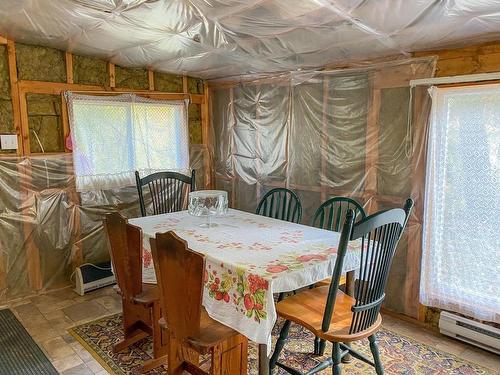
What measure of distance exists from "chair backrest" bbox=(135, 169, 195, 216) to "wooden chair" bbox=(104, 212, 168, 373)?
4.00 feet

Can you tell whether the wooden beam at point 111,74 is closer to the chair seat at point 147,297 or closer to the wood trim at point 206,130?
the wood trim at point 206,130

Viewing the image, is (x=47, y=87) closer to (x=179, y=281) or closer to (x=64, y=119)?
(x=64, y=119)

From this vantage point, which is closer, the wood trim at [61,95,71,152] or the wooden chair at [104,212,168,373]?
the wooden chair at [104,212,168,373]

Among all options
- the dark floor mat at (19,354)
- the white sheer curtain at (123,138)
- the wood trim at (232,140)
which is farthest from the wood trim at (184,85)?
the dark floor mat at (19,354)

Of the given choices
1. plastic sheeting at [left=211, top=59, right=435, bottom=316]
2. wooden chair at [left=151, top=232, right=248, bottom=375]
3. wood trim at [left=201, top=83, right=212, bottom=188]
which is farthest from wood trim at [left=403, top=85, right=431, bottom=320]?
wood trim at [left=201, top=83, right=212, bottom=188]

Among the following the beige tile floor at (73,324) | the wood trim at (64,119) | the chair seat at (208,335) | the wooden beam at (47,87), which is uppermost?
the wooden beam at (47,87)

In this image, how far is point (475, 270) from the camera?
A: 8.83 ft

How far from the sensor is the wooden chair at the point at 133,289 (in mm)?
2271

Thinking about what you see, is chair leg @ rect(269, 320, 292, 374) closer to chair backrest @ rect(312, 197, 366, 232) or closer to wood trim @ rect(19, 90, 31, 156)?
chair backrest @ rect(312, 197, 366, 232)

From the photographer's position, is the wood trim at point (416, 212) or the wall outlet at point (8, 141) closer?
the wood trim at point (416, 212)

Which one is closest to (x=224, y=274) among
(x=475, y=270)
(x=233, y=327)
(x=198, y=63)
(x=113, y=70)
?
(x=233, y=327)

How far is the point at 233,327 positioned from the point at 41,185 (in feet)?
8.28

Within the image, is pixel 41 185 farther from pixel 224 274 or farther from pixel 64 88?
pixel 224 274

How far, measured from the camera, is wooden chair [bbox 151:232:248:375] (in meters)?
1.76
